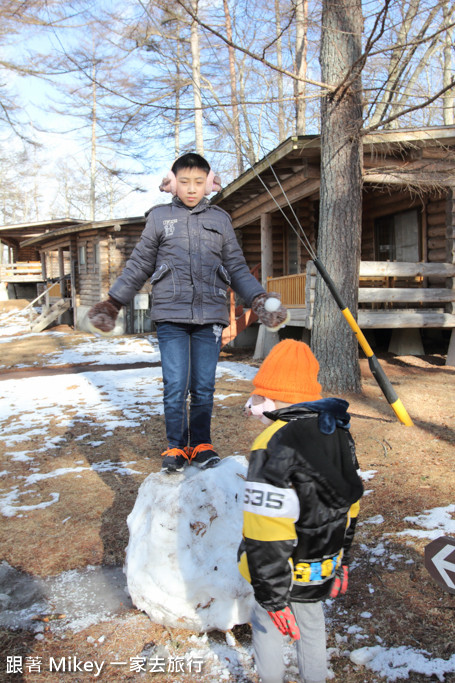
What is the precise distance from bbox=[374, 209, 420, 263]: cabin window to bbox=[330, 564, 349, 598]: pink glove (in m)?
10.2

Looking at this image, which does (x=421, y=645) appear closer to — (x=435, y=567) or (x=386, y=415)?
(x=435, y=567)

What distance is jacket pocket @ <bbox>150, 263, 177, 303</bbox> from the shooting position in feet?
8.87

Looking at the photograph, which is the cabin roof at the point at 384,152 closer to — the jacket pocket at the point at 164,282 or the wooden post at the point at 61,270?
the jacket pocket at the point at 164,282

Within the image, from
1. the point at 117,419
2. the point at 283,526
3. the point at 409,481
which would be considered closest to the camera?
the point at 283,526

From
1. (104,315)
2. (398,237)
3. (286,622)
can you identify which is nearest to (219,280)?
(104,315)

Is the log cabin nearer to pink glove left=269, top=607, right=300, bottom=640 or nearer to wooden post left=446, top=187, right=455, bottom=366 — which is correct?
wooden post left=446, top=187, right=455, bottom=366

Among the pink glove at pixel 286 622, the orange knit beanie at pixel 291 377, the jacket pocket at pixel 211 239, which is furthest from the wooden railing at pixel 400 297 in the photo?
the pink glove at pixel 286 622

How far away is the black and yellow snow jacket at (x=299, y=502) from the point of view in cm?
149

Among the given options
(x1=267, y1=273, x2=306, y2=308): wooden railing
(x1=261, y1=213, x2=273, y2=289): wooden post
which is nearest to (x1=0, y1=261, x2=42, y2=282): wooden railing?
(x1=261, y1=213, x2=273, y2=289): wooden post

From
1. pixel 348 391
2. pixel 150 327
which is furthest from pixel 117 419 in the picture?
pixel 150 327

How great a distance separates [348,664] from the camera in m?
1.85

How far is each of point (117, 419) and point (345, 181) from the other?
12.9ft

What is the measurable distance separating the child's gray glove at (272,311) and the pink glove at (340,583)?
1213mm

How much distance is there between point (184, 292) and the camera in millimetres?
2719
